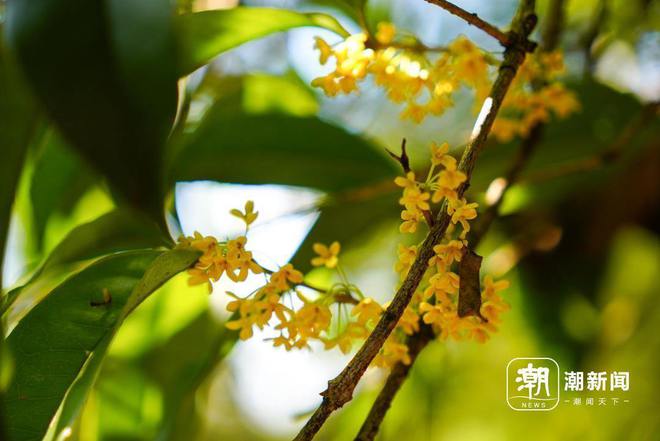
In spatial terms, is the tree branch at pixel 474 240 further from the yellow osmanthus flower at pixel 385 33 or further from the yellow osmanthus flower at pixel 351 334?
the yellow osmanthus flower at pixel 385 33

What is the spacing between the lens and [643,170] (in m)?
1.53

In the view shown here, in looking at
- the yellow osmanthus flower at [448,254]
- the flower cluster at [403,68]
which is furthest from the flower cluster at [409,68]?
the yellow osmanthus flower at [448,254]

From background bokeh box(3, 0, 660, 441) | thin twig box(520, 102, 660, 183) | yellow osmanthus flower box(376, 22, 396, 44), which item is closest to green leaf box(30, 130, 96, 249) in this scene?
background bokeh box(3, 0, 660, 441)

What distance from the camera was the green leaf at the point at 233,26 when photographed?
1073 mm

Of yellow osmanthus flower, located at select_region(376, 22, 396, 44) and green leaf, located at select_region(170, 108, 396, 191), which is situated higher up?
green leaf, located at select_region(170, 108, 396, 191)

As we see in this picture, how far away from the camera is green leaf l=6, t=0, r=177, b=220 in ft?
1.56

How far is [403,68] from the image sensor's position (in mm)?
1061

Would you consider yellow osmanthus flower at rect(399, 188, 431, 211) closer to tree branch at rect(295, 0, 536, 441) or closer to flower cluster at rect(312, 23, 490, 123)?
tree branch at rect(295, 0, 536, 441)

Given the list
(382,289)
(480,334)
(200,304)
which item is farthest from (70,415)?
(382,289)

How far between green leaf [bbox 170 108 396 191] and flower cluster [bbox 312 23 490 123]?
38 cm

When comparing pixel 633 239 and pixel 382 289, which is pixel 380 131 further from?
pixel 633 239

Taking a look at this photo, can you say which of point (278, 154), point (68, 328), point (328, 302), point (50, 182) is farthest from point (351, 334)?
point (50, 182)

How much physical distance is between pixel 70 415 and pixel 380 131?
4.15 ft

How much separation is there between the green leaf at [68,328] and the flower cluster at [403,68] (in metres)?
0.32
